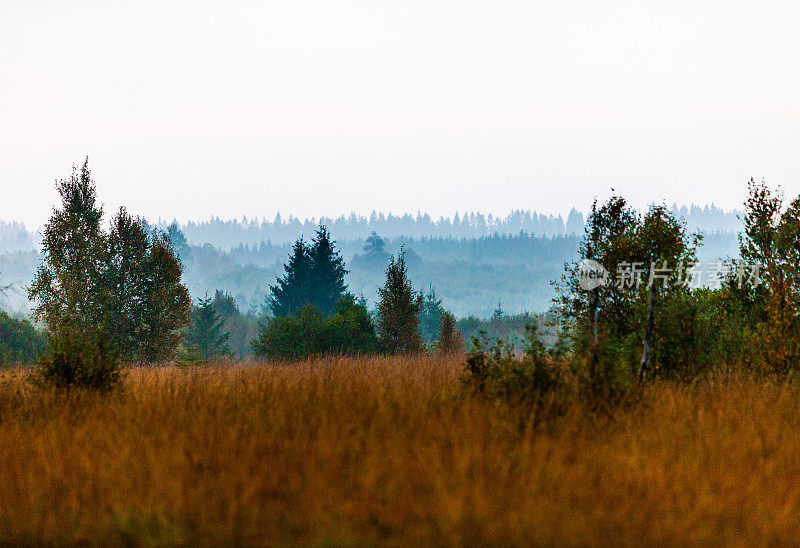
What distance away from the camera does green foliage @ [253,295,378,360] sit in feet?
89.0

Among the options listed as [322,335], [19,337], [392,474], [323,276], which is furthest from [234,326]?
[392,474]

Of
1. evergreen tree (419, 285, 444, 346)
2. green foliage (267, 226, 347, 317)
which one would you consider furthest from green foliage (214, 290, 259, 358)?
green foliage (267, 226, 347, 317)

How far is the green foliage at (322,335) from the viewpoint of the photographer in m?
27.1

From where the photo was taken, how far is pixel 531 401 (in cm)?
855

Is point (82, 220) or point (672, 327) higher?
point (82, 220)

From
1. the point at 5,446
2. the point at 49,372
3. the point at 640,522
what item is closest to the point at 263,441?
the point at 5,446

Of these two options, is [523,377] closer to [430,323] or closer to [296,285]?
[296,285]

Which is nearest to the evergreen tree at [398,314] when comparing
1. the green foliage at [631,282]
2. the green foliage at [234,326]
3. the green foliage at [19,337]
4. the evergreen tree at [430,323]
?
the green foliage at [631,282]

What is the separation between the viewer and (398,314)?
26.5 metres

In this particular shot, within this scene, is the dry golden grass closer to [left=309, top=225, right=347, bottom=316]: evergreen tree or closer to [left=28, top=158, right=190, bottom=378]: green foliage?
[left=28, top=158, right=190, bottom=378]: green foliage

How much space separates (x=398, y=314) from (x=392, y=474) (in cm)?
2075

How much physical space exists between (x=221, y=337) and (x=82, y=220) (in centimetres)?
2123

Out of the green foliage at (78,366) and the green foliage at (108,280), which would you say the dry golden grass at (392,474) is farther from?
the green foliage at (108,280)

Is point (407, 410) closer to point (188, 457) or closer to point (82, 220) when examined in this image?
point (188, 457)
